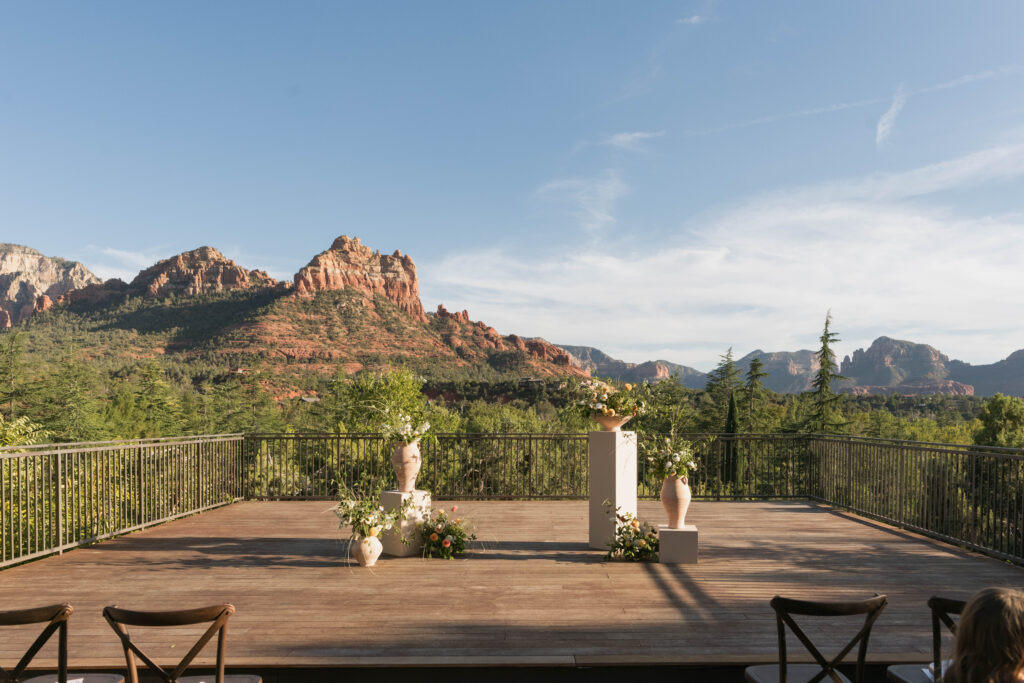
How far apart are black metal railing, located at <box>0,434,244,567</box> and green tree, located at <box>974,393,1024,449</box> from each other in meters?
38.1

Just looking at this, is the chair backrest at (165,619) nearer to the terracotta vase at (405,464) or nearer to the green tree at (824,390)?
the terracotta vase at (405,464)

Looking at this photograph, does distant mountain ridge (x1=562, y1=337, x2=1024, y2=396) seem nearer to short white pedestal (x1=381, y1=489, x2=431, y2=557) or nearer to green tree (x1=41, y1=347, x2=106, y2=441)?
green tree (x1=41, y1=347, x2=106, y2=441)

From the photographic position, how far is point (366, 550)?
17.9 feet

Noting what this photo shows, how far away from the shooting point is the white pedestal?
5996 millimetres

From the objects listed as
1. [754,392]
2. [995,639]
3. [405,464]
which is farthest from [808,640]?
[754,392]

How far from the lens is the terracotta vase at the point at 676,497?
564 centimetres

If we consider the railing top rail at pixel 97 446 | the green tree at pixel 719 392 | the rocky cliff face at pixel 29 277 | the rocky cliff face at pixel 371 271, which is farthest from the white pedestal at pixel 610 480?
the rocky cliff face at pixel 29 277

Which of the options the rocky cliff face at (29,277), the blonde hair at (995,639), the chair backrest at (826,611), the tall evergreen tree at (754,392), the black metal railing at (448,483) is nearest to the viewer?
the blonde hair at (995,639)

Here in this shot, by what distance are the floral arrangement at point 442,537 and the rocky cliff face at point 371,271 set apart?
8082cm

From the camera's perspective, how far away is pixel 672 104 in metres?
17.3

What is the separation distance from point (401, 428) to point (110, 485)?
3550 mm

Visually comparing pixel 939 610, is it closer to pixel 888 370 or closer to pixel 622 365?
pixel 622 365

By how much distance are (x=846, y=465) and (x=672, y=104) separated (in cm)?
1226

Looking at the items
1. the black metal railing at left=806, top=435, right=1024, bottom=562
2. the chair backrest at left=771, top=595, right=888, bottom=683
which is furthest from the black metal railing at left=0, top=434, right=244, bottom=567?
the black metal railing at left=806, top=435, right=1024, bottom=562
